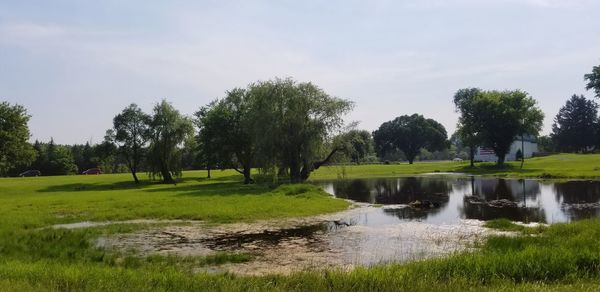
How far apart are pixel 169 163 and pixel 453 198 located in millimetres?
42552

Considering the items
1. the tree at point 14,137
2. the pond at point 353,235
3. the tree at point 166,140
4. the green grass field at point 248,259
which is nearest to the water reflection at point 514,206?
the pond at point 353,235

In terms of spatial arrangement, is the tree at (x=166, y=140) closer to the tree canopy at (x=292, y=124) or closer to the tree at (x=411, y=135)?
Answer: the tree canopy at (x=292, y=124)

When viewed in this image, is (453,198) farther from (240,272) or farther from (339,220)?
(240,272)

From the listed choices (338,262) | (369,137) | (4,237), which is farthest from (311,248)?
(369,137)

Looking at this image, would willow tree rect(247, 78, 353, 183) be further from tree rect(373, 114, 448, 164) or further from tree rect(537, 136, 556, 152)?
tree rect(537, 136, 556, 152)

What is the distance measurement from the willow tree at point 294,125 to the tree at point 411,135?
111036 millimetres

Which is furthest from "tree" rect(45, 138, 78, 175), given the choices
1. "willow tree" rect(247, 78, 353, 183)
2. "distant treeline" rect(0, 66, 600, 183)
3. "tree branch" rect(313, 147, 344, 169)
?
"tree branch" rect(313, 147, 344, 169)

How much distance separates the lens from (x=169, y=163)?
234 feet

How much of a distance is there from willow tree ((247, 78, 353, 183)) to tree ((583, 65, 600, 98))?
44.8 m

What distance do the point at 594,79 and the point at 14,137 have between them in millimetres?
82198

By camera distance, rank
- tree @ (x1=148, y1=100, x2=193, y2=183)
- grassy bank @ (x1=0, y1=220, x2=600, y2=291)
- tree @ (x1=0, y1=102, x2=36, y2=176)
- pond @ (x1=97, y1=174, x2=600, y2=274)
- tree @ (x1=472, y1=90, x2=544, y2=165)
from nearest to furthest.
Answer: grassy bank @ (x1=0, y1=220, x2=600, y2=291)
pond @ (x1=97, y1=174, x2=600, y2=274)
tree @ (x1=0, y1=102, x2=36, y2=176)
tree @ (x1=148, y1=100, x2=193, y2=183)
tree @ (x1=472, y1=90, x2=544, y2=165)

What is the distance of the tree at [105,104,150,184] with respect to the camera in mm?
74438

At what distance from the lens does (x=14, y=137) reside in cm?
5972

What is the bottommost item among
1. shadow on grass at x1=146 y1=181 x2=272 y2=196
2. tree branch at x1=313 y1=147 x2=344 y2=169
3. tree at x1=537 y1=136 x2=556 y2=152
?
shadow on grass at x1=146 y1=181 x2=272 y2=196
